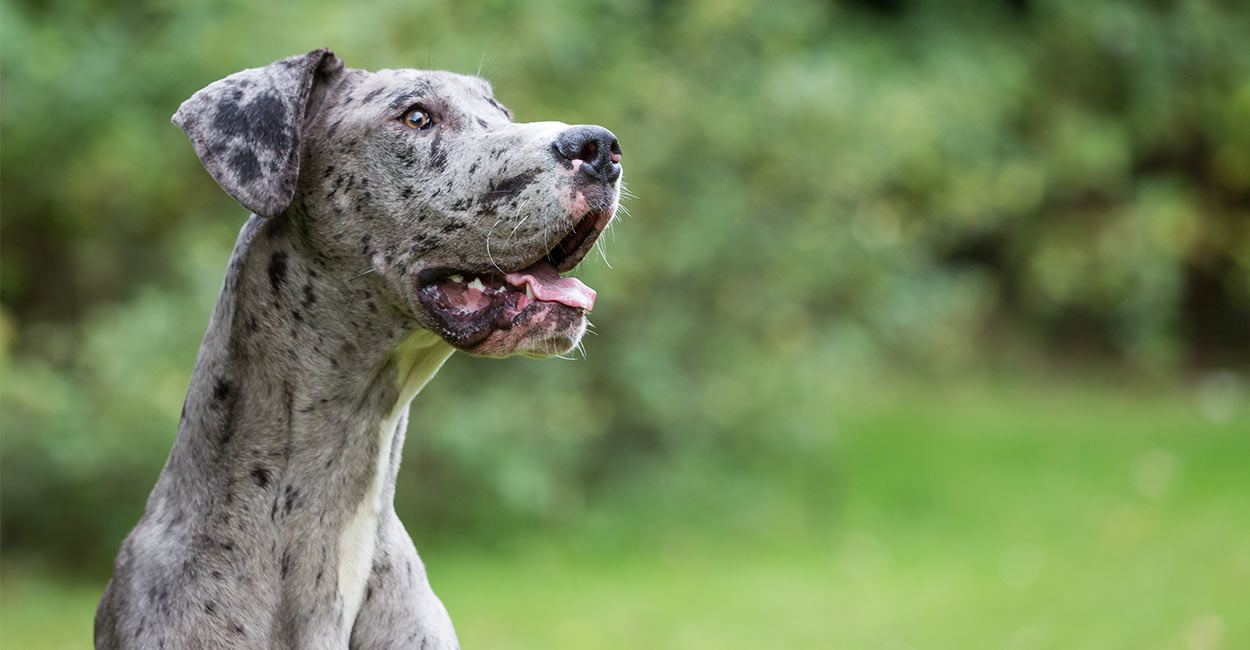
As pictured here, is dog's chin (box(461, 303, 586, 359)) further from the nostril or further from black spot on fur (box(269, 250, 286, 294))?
black spot on fur (box(269, 250, 286, 294))

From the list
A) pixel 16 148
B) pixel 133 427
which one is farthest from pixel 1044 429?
pixel 16 148

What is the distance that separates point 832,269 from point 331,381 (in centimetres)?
567

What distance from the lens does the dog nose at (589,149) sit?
2873 millimetres

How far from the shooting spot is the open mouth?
2906 mm

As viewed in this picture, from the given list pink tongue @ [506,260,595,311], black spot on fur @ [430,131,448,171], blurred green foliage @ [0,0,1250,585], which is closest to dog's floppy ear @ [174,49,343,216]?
black spot on fur @ [430,131,448,171]

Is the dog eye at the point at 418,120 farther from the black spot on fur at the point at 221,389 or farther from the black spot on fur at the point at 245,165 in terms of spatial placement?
the black spot on fur at the point at 221,389

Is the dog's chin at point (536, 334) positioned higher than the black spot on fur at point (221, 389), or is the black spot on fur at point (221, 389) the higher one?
the dog's chin at point (536, 334)

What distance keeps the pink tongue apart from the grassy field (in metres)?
3.38

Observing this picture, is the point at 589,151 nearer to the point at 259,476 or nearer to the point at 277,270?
the point at 277,270

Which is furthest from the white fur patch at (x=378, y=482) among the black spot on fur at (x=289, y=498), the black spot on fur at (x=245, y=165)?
the black spot on fur at (x=245, y=165)

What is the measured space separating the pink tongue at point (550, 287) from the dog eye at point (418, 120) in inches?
15.7

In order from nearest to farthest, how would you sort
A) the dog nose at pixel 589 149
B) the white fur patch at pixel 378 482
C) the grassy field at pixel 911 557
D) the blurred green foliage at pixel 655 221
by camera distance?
the dog nose at pixel 589 149 < the white fur patch at pixel 378 482 < the grassy field at pixel 911 557 < the blurred green foliage at pixel 655 221

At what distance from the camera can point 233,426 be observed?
3000mm

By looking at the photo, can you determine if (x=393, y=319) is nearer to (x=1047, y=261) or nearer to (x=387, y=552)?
(x=387, y=552)
